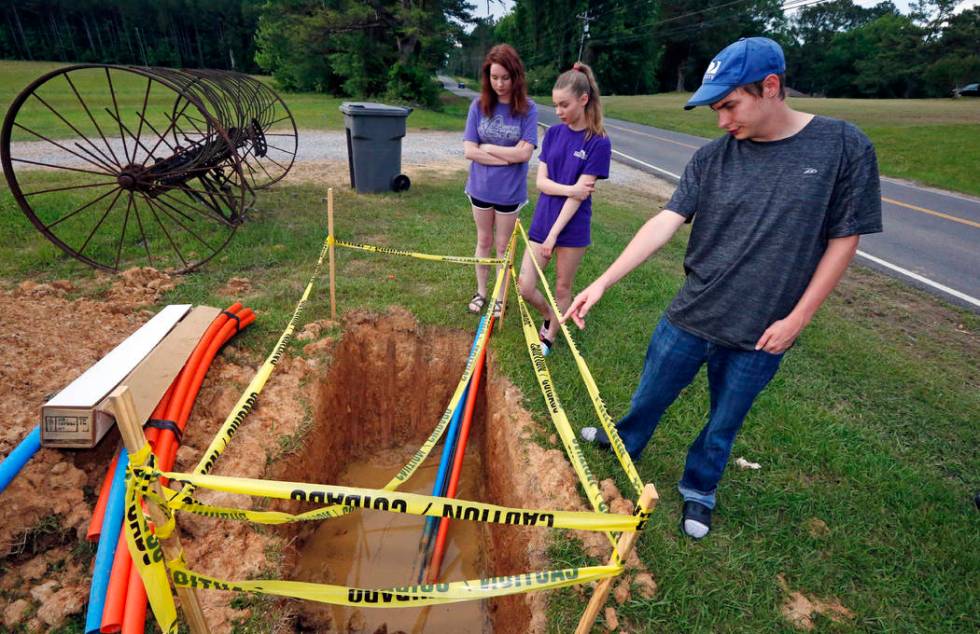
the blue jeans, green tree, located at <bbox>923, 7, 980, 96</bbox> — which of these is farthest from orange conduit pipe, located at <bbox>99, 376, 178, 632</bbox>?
green tree, located at <bbox>923, 7, 980, 96</bbox>

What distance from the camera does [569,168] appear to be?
10.4 ft

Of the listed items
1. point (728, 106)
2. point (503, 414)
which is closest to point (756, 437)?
point (503, 414)

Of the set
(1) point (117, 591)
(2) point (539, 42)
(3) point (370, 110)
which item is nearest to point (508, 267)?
(1) point (117, 591)

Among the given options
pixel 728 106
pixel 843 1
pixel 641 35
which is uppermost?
pixel 843 1

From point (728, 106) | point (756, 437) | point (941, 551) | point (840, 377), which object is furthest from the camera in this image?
point (840, 377)

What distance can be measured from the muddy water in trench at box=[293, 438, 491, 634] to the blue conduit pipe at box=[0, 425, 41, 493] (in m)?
1.47

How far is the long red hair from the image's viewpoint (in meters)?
3.38

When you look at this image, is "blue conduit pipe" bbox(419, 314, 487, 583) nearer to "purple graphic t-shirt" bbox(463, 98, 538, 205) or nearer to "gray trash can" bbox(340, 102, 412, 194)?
"purple graphic t-shirt" bbox(463, 98, 538, 205)

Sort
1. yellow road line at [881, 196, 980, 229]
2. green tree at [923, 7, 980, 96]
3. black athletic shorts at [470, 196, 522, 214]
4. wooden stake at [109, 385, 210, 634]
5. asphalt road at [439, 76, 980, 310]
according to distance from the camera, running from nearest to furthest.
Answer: wooden stake at [109, 385, 210, 634]
black athletic shorts at [470, 196, 522, 214]
asphalt road at [439, 76, 980, 310]
yellow road line at [881, 196, 980, 229]
green tree at [923, 7, 980, 96]

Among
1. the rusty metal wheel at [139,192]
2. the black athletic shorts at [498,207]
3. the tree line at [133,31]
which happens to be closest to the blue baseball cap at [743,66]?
the black athletic shorts at [498,207]

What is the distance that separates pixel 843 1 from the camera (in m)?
67.5

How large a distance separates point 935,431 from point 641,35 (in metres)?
51.9

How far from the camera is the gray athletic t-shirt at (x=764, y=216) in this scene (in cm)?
176

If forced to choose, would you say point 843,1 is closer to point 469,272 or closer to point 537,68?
point 537,68
